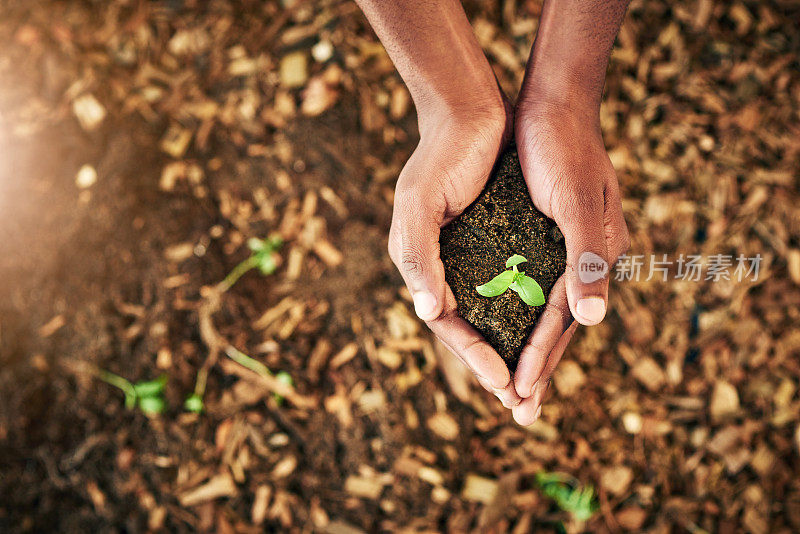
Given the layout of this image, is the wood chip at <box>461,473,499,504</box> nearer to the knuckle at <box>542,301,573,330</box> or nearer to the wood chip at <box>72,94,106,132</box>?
the knuckle at <box>542,301,573,330</box>

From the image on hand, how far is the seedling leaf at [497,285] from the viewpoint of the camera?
1.52m

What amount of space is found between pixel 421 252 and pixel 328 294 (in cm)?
88

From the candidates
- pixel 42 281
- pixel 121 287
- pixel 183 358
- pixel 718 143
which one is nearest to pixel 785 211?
pixel 718 143

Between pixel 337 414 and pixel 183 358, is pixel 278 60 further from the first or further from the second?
pixel 337 414

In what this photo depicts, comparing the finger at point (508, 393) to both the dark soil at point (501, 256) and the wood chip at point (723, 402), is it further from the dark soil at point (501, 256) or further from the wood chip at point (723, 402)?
the wood chip at point (723, 402)

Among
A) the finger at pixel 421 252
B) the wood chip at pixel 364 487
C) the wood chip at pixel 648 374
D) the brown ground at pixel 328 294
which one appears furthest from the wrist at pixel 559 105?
the wood chip at pixel 364 487

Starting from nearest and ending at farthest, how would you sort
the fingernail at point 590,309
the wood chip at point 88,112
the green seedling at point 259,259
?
the fingernail at point 590,309, the green seedling at point 259,259, the wood chip at point 88,112

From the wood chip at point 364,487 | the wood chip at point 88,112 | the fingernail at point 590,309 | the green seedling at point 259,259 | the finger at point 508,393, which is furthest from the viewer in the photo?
the wood chip at point 88,112

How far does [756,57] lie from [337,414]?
8.65 ft

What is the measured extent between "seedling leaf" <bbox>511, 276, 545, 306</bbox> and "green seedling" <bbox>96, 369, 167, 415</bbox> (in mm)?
1626

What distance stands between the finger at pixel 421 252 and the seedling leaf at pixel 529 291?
0.75 ft

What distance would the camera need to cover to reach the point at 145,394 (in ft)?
7.45

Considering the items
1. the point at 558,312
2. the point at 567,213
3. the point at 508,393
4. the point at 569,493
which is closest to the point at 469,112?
the point at 567,213

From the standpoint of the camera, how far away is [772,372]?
7.73 ft
